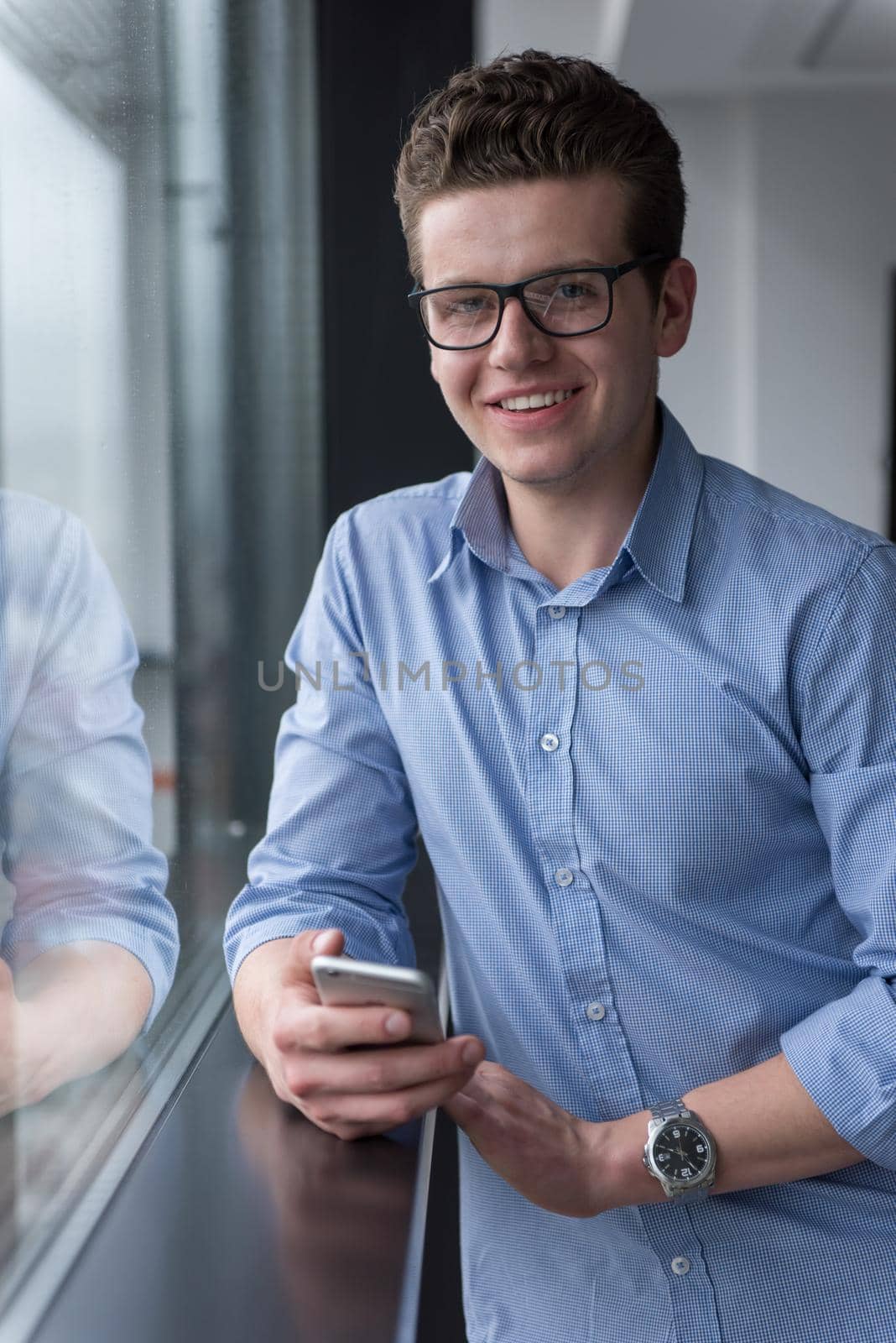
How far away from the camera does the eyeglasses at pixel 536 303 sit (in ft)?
3.68

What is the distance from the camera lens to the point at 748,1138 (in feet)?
3.35

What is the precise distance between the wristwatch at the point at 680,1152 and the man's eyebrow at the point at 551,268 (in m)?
0.75

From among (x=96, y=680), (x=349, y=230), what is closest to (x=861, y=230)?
(x=349, y=230)

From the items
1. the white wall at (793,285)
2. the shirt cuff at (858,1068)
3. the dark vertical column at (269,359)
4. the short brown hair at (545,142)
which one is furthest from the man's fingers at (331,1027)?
the white wall at (793,285)

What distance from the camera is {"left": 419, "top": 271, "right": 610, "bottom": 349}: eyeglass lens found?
1128 mm

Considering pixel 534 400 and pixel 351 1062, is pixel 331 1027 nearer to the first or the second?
pixel 351 1062

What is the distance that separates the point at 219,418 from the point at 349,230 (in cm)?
72

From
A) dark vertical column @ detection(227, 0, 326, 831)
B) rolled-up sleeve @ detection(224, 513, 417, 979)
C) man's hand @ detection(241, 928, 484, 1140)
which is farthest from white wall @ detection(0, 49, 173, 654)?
dark vertical column @ detection(227, 0, 326, 831)

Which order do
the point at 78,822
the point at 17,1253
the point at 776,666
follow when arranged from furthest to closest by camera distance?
1. the point at 776,666
2. the point at 78,822
3. the point at 17,1253

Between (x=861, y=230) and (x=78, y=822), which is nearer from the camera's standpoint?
(x=78, y=822)

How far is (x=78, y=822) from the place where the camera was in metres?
0.94

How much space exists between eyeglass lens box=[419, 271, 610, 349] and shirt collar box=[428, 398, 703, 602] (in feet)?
0.45

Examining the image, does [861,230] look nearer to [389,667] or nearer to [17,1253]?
[389,667]

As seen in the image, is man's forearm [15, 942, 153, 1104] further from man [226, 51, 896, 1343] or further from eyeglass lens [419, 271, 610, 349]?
eyeglass lens [419, 271, 610, 349]
